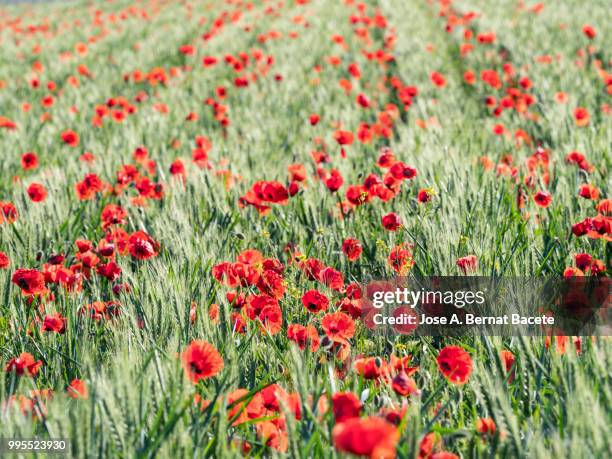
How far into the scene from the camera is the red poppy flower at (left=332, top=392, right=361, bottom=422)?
808 mm

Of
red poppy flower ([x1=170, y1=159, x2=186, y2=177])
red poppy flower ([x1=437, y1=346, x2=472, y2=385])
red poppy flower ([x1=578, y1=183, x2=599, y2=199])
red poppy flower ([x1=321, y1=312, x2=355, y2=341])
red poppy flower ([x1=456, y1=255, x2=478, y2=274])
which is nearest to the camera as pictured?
red poppy flower ([x1=437, y1=346, x2=472, y2=385])

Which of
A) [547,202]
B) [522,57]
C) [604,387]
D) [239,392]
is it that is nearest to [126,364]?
[239,392]

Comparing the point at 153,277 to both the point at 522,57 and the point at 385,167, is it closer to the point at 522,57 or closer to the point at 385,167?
the point at 385,167

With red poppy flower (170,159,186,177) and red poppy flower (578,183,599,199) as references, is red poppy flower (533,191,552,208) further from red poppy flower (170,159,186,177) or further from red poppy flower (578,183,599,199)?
red poppy flower (170,159,186,177)

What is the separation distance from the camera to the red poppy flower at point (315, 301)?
1153mm

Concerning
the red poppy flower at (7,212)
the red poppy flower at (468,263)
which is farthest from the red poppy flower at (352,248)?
the red poppy flower at (7,212)

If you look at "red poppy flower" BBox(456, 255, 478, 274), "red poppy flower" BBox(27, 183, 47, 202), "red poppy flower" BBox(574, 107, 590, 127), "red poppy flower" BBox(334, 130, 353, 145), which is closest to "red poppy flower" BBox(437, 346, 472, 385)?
"red poppy flower" BBox(456, 255, 478, 274)

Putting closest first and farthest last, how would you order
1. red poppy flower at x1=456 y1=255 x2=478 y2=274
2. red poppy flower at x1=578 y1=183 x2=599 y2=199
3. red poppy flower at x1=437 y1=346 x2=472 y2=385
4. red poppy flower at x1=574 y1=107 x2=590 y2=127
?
red poppy flower at x1=437 y1=346 x2=472 y2=385 → red poppy flower at x1=456 y1=255 x2=478 y2=274 → red poppy flower at x1=578 y1=183 x2=599 y2=199 → red poppy flower at x1=574 y1=107 x2=590 y2=127

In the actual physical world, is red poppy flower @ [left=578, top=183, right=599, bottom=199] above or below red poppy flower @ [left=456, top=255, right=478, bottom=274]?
above

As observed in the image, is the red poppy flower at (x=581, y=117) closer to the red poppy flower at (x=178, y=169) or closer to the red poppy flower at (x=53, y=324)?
the red poppy flower at (x=178, y=169)

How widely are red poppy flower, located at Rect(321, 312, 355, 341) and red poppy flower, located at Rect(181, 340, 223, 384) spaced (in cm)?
27

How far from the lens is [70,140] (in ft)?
8.50

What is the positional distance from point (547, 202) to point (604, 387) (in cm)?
90

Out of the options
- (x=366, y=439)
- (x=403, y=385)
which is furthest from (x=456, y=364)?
(x=366, y=439)
